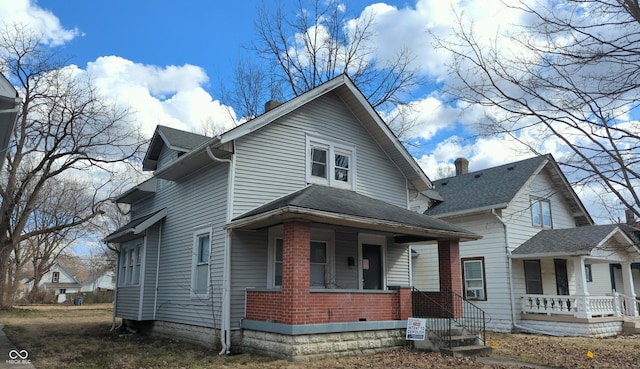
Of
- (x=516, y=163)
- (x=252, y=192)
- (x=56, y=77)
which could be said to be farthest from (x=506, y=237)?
(x=56, y=77)

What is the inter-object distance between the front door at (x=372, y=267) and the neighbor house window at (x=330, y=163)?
2.01 m

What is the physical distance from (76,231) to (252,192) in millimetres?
42202

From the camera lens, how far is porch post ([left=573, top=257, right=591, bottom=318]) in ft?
53.6

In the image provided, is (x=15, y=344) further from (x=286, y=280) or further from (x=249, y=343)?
(x=286, y=280)

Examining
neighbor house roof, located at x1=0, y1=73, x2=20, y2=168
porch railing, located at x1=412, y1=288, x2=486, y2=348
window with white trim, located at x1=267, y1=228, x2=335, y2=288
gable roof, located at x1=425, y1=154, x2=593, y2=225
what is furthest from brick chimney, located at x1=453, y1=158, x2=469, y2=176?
neighbor house roof, located at x1=0, y1=73, x2=20, y2=168

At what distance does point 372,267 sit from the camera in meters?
14.5

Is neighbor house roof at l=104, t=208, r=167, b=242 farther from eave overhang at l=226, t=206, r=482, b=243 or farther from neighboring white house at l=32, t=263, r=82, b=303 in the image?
neighboring white house at l=32, t=263, r=82, b=303

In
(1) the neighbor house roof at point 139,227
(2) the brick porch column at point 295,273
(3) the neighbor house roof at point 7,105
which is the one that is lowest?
(2) the brick porch column at point 295,273

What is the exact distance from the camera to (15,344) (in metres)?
13.0

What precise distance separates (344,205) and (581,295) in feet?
33.7

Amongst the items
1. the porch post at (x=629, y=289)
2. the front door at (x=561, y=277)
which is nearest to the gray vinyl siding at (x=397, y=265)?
the front door at (x=561, y=277)

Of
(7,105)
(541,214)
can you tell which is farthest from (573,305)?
(7,105)

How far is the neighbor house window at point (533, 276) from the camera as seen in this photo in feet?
60.2

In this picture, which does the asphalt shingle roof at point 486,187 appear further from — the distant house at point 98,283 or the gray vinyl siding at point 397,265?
the distant house at point 98,283
